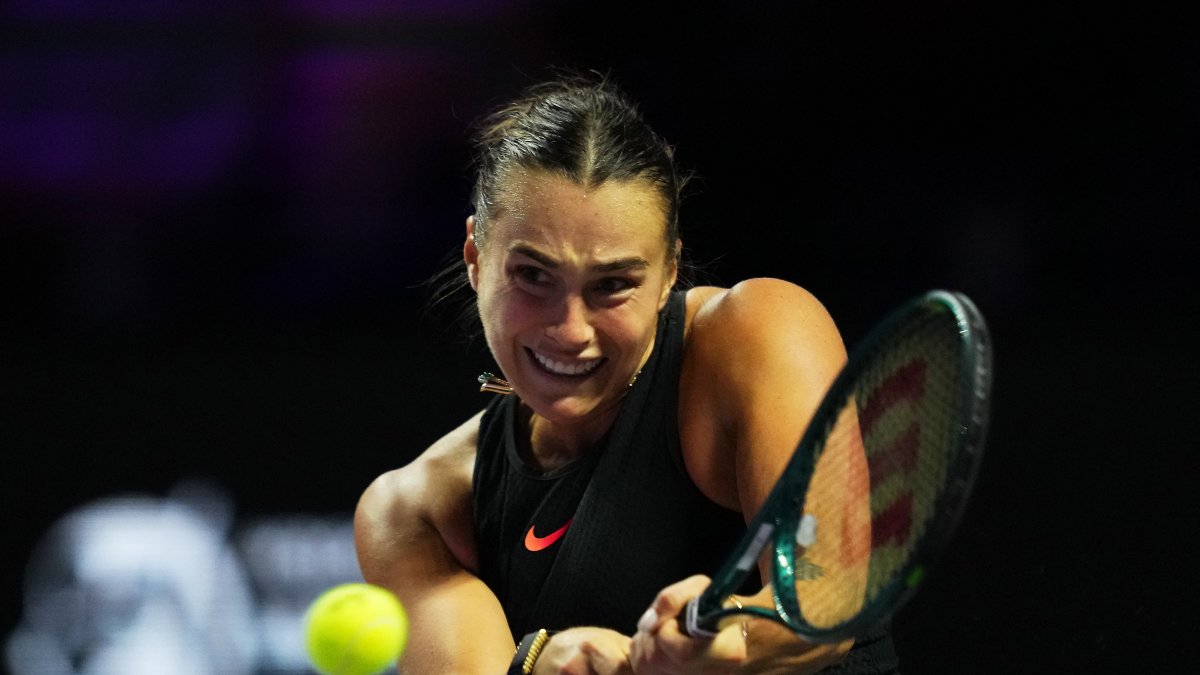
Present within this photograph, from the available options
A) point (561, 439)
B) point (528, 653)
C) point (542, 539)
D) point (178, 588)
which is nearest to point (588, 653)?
point (528, 653)

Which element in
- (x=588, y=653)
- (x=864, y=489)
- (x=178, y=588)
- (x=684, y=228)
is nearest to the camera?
(x=864, y=489)

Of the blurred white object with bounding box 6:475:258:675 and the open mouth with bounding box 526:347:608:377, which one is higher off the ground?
the open mouth with bounding box 526:347:608:377

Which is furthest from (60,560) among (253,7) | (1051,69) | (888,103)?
(1051,69)

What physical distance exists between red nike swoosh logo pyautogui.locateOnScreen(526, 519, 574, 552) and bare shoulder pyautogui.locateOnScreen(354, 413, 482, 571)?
13 cm

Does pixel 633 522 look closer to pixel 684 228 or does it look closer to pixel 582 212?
pixel 582 212

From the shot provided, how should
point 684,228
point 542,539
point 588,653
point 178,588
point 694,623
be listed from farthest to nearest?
point 684,228 < point 178,588 < point 542,539 < point 588,653 < point 694,623

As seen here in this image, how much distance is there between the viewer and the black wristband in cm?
188

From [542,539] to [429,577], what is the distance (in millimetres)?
195

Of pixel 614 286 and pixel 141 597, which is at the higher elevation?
pixel 614 286

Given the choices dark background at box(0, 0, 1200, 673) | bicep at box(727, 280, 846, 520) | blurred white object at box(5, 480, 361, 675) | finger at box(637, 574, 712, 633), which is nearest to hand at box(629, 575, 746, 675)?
finger at box(637, 574, 712, 633)

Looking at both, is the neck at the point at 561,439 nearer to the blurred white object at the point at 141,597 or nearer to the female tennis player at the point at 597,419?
the female tennis player at the point at 597,419

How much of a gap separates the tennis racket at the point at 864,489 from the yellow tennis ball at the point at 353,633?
0.54 m

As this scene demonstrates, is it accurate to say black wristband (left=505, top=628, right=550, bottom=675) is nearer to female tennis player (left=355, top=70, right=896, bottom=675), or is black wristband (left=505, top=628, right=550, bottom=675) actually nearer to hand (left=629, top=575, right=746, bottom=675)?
female tennis player (left=355, top=70, right=896, bottom=675)

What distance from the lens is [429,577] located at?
6.91 ft
